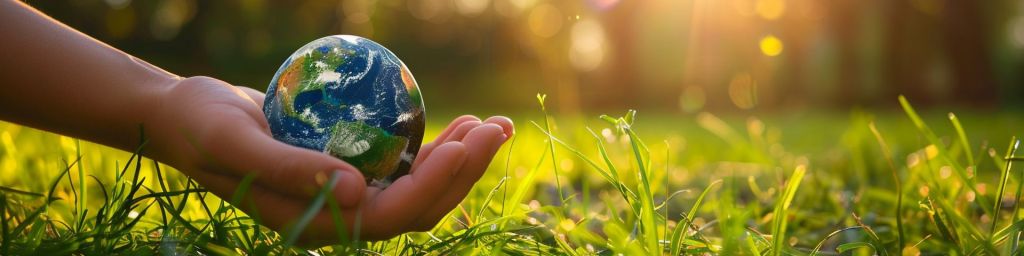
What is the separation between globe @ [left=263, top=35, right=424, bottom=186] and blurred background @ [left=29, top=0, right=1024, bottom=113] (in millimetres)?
11108

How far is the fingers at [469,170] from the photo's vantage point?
158 centimetres

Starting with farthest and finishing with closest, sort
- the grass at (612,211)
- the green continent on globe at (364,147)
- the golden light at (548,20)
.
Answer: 1. the golden light at (548,20)
2. the green continent on globe at (364,147)
3. the grass at (612,211)

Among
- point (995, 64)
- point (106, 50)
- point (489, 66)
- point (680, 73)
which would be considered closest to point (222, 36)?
point (489, 66)

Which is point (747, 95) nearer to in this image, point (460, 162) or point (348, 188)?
point (460, 162)

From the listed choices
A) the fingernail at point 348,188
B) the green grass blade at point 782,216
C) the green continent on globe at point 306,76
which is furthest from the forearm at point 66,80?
the green grass blade at point 782,216

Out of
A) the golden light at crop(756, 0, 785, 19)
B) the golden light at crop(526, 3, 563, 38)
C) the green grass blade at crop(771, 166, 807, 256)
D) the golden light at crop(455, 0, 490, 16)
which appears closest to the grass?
the green grass blade at crop(771, 166, 807, 256)

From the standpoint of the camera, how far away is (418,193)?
1.50 m

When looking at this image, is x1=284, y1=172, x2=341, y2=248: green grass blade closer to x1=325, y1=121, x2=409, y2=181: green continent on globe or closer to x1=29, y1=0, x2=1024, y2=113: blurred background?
x1=325, y1=121, x2=409, y2=181: green continent on globe

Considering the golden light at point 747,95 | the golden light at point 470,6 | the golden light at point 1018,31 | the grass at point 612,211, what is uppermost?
the golden light at point 470,6

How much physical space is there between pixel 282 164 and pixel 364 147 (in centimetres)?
43

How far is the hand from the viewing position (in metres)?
1.42

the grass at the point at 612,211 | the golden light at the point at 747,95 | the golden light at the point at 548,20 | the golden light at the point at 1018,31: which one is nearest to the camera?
the grass at the point at 612,211

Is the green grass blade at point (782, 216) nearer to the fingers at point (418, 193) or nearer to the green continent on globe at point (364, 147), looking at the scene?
the fingers at point (418, 193)

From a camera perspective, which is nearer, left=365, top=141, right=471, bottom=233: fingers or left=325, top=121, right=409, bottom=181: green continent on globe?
left=365, top=141, right=471, bottom=233: fingers
